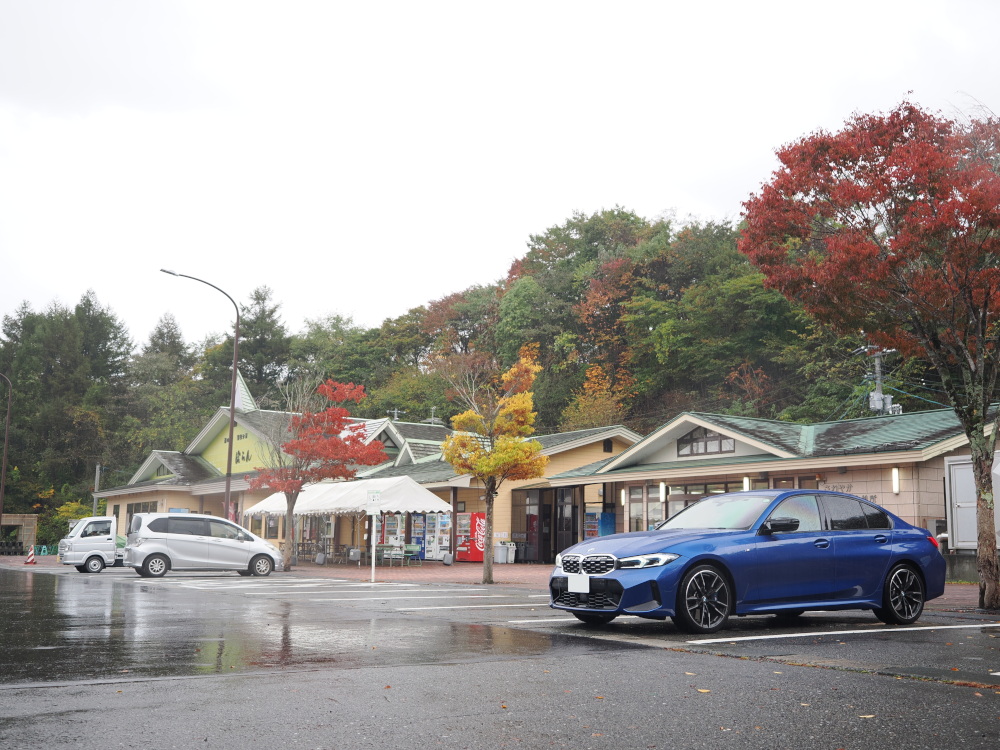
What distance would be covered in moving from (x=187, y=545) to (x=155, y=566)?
37.0 inches

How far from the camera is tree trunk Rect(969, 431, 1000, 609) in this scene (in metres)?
14.1

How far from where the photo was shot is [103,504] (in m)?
65.4

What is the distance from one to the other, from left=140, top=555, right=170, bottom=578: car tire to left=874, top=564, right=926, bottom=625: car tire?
1897 centimetres

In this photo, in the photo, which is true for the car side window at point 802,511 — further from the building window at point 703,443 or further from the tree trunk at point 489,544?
the building window at point 703,443

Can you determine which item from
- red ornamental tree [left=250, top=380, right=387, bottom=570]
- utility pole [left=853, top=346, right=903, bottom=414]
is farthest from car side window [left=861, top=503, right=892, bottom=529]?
red ornamental tree [left=250, top=380, right=387, bottom=570]

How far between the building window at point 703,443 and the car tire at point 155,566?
1548cm

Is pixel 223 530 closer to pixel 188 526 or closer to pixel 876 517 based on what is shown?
pixel 188 526

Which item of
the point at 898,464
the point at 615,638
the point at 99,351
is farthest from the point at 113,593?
the point at 99,351

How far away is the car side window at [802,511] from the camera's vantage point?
1105 cm

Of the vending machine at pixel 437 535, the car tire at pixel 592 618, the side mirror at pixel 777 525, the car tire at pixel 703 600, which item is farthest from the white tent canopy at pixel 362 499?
the car tire at pixel 703 600

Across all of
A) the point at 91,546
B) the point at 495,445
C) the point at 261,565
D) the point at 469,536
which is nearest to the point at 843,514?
the point at 495,445

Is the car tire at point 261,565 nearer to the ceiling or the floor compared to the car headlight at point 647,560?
nearer to the floor

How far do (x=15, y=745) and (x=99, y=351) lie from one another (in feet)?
266

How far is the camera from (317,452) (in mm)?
Answer: 32281
